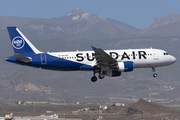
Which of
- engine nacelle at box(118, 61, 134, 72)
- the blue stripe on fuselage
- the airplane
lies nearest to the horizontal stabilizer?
the airplane

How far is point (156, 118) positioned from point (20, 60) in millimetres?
132297

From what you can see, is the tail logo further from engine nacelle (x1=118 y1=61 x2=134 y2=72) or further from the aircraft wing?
engine nacelle (x1=118 y1=61 x2=134 y2=72)

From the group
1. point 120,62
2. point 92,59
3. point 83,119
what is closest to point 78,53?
point 92,59

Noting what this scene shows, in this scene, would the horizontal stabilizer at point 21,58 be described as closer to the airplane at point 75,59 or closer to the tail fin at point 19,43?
the airplane at point 75,59

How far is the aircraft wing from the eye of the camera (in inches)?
2817

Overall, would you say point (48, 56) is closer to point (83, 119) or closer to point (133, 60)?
point (133, 60)

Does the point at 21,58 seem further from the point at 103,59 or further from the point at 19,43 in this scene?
the point at 103,59

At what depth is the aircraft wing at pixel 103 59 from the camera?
71562mm

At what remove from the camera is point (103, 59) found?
7294 centimetres

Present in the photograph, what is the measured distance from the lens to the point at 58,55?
245 ft

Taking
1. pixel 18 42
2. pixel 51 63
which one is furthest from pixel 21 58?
pixel 51 63

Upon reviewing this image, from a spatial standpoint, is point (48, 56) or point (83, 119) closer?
point (48, 56)

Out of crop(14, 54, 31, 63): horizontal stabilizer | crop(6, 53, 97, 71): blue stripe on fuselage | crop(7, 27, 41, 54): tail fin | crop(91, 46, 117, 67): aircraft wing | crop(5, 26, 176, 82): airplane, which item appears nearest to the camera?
crop(91, 46, 117, 67): aircraft wing

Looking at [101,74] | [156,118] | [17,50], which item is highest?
[17,50]
